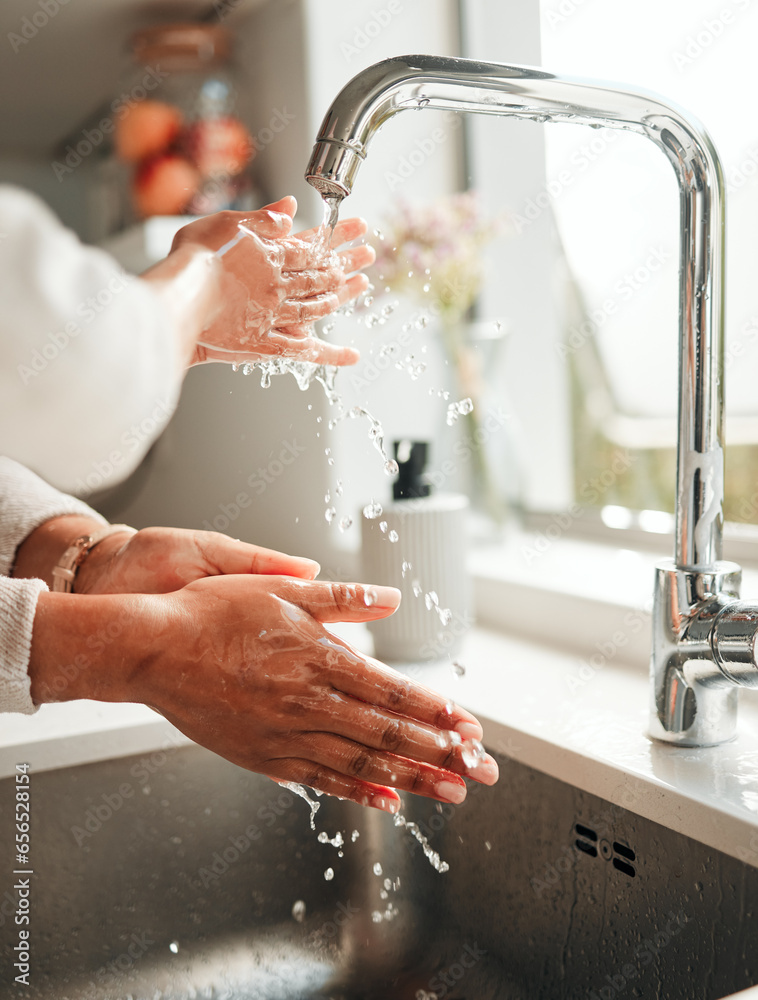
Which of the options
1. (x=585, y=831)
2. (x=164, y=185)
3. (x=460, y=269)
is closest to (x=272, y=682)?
(x=585, y=831)

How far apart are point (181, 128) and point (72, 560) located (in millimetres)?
938

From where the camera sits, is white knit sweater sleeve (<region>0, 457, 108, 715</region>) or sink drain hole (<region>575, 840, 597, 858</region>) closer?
white knit sweater sleeve (<region>0, 457, 108, 715</region>)

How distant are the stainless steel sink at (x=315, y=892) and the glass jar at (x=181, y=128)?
36.3 inches

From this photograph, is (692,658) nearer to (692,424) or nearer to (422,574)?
(692,424)

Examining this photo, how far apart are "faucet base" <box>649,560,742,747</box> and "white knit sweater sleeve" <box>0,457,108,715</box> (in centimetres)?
39

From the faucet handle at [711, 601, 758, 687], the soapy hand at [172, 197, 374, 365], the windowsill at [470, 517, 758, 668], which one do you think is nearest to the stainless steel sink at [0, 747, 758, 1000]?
the faucet handle at [711, 601, 758, 687]

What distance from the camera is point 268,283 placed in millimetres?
606

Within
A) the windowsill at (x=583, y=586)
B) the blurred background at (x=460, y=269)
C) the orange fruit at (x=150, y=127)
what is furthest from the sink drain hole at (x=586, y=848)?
the orange fruit at (x=150, y=127)

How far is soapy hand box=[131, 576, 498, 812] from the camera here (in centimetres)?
48

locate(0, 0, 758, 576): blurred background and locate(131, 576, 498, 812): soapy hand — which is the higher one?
locate(0, 0, 758, 576): blurred background

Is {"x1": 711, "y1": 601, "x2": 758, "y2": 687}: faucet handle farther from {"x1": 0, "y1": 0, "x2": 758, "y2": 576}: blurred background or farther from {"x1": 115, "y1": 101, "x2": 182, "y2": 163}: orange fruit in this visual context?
{"x1": 115, "y1": 101, "x2": 182, "y2": 163}: orange fruit

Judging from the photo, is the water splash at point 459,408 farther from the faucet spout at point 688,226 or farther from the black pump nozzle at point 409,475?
the faucet spout at point 688,226

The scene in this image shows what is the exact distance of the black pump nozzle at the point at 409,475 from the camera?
0.88 meters

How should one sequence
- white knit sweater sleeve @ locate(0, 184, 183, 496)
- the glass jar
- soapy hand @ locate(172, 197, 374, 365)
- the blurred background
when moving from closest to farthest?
white knit sweater sleeve @ locate(0, 184, 183, 496)
soapy hand @ locate(172, 197, 374, 365)
the blurred background
the glass jar
